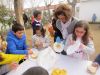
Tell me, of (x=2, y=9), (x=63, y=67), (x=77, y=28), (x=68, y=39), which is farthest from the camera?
(x=2, y=9)

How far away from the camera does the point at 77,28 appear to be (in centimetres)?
248

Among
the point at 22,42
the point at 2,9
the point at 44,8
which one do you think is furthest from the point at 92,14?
the point at 22,42

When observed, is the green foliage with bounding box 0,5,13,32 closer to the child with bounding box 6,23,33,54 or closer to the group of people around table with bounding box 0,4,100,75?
the group of people around table with bounding box 0,4,100,75

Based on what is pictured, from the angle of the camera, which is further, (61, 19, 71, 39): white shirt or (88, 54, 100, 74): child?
(61, 19, 71, 39): white shirt

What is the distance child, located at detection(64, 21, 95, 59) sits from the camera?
2463mm

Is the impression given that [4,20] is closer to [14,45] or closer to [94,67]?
[14,45]

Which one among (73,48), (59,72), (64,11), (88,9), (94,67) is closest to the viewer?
(59,72)

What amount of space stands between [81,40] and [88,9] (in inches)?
716

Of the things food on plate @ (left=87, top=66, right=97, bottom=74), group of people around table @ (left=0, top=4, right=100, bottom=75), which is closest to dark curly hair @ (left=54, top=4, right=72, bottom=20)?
group of people around table @ (left=0, top=4, right=100, bottom=75)

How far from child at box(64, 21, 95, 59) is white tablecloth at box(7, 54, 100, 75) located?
11 cm

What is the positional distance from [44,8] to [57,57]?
14.6 metres

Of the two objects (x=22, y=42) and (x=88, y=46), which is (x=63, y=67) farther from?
(x=22, y=42)

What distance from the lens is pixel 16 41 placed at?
2838 mm

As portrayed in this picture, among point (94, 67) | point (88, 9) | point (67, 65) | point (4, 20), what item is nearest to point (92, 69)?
point (94, 67)
